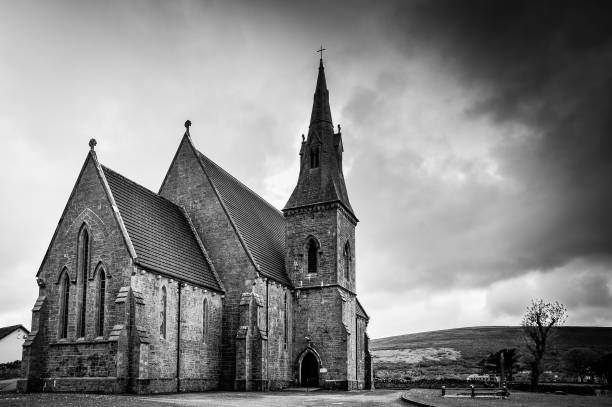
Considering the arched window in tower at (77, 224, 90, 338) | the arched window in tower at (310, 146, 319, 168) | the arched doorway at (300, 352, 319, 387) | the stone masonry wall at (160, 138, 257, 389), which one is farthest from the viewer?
the arched window in tower at (310, 146, 319, 168)

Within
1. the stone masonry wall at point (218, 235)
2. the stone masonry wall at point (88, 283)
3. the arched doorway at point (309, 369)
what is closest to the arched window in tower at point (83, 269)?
the stone masonry wall at point (88, 283)

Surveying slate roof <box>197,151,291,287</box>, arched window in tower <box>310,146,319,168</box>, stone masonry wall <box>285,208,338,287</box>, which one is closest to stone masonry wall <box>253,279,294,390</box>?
slate roof <box>197,151,291,287</box>

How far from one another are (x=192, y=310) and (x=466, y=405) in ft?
55.4

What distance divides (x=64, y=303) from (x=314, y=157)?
22.5m

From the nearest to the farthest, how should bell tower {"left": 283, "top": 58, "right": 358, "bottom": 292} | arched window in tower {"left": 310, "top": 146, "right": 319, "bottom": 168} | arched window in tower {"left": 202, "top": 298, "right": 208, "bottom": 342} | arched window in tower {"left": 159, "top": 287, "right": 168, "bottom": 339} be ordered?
arched window in tower {"left": 159, "top": 287, "right": 168, "bottom": 339} < arched window in tower {"left": 202, "top": 298, "right": 208, "bottom": 342} < bell tower {"left": 283, "top": 58, "right": 358, "bottom": 292} < arched window in tower {"left": 310, "top": 146, "right": 319, "bottom": 168}

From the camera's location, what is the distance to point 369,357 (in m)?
49.9

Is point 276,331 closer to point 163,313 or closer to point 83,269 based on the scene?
point 163,313

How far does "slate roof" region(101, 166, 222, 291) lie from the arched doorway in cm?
913

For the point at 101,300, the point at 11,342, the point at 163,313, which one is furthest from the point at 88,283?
the point at 11,342

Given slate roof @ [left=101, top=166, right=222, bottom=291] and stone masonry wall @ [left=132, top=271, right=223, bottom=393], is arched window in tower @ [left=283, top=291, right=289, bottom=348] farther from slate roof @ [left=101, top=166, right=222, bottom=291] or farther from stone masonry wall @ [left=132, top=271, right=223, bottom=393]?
slate roof @ [left=101, top=166, right=222, bottom=291]

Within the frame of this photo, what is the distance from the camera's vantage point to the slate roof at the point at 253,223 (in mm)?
39656

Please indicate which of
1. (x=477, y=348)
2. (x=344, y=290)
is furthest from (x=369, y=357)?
(x=477, y=348)

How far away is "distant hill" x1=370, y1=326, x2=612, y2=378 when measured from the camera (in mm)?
83000

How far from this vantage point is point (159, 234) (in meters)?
34.2
